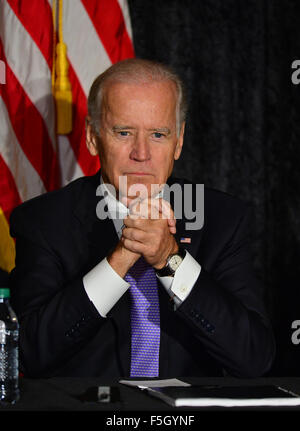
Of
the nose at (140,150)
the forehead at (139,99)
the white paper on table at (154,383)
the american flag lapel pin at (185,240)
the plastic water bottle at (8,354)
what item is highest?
the forehead at (139,99)

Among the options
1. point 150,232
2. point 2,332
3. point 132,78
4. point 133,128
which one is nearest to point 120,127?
point 133,128

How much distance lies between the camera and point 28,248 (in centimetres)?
235

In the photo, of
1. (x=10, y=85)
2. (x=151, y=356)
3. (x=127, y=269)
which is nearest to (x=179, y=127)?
(x=127, y=269)

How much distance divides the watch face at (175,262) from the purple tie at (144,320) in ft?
0.68

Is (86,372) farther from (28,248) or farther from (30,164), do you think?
(30,164)

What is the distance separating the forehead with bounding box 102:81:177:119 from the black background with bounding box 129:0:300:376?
1.10 metres

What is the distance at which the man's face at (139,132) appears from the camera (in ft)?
7.43

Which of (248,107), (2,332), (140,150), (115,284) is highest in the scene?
(248,107)

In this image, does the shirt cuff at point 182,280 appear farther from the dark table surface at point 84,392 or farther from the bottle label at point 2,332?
the bottle label at point 2,332

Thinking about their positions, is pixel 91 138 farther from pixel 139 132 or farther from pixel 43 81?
pixel 43 81

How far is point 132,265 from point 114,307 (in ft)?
0.64

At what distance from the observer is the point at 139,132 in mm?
2271

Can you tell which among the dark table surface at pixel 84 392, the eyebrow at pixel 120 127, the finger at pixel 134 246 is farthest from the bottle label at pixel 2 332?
the eyebrow at pixel 120 127

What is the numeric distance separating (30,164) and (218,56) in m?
1.12
